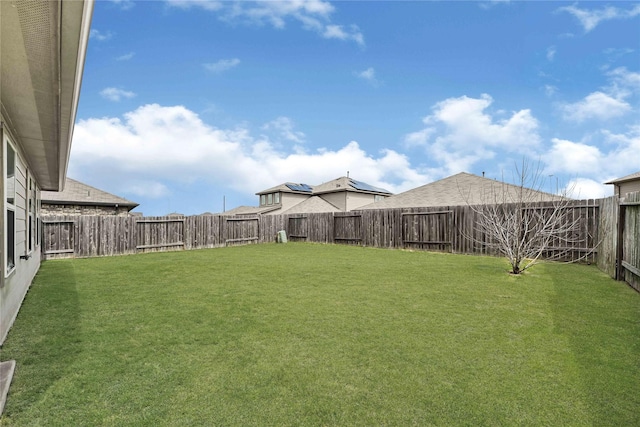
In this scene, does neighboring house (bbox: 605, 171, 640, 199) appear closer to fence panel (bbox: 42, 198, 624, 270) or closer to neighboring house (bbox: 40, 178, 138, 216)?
fence panel (bbox: 42, 198, 624, 270)

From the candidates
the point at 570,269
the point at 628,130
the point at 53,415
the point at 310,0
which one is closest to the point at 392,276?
the point at 570,269

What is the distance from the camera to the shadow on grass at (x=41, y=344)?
95.5 inches

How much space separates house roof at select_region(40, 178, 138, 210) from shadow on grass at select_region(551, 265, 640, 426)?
2133cm

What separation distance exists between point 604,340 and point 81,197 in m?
22.5

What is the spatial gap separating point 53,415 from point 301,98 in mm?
14578

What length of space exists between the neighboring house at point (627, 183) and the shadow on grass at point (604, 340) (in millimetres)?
16517

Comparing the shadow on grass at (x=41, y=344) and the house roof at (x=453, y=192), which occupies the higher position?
the house roof at (x=453, y=192)

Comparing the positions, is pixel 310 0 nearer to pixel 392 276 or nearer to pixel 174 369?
pixel 392 276

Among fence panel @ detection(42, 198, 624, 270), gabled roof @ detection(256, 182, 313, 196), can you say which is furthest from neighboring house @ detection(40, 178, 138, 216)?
gabled roof @ detection(256, 182, 313, 196)

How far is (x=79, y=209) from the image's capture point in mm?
17906

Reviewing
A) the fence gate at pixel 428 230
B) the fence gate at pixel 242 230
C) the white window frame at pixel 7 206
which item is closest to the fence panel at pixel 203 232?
the fence gate at pixel 242 230

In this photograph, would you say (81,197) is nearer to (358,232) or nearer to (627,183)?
(358,232)

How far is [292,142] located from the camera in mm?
21422

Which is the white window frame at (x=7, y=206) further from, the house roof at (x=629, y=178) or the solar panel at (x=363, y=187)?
the solar panel at (x=363, y=187)
